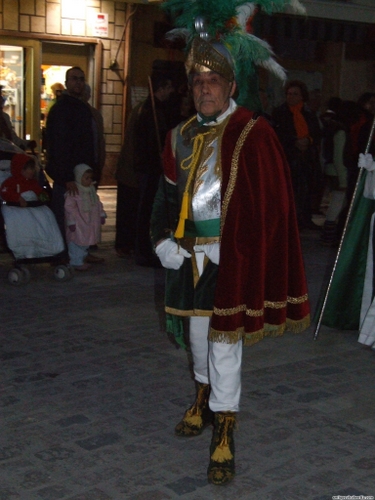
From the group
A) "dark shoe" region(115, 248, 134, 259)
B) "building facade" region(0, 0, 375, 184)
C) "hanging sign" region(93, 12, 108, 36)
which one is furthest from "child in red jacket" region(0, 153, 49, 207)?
"hanging sign" region(93, 12, 108, 36)

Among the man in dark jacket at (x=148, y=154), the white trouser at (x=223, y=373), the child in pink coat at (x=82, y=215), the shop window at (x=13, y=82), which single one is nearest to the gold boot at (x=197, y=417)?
the white trouser at (x=223, y=373)

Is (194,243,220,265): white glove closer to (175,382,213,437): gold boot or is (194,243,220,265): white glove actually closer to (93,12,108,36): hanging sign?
(175,382,213,437): gold boot

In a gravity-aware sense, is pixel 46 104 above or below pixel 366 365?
above

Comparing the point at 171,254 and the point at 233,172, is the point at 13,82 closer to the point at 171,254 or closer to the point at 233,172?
the point at 171,254

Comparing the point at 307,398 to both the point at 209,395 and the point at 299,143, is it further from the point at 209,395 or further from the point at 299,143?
the point at 299,143

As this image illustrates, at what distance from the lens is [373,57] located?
17781 mm

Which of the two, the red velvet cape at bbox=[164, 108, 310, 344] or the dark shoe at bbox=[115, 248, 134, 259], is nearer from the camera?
the red velvet cape at bbox=[164, 108, 310, 344]

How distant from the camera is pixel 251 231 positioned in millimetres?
3439

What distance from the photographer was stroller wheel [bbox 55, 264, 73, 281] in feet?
24.3

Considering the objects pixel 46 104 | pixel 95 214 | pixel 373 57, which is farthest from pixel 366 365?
pixel 373 57

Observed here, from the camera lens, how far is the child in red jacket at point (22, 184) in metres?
7.27

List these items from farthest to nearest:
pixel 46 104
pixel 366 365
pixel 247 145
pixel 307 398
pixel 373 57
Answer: pixel 373 57 → pixel 46 104 → pixel 366 365 → pixel 307 398 → pixel 247 145

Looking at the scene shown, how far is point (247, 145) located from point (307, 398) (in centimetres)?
179

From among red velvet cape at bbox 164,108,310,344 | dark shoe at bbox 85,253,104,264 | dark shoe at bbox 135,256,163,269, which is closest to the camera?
red velvet cape at bbox 164,108,310,344
